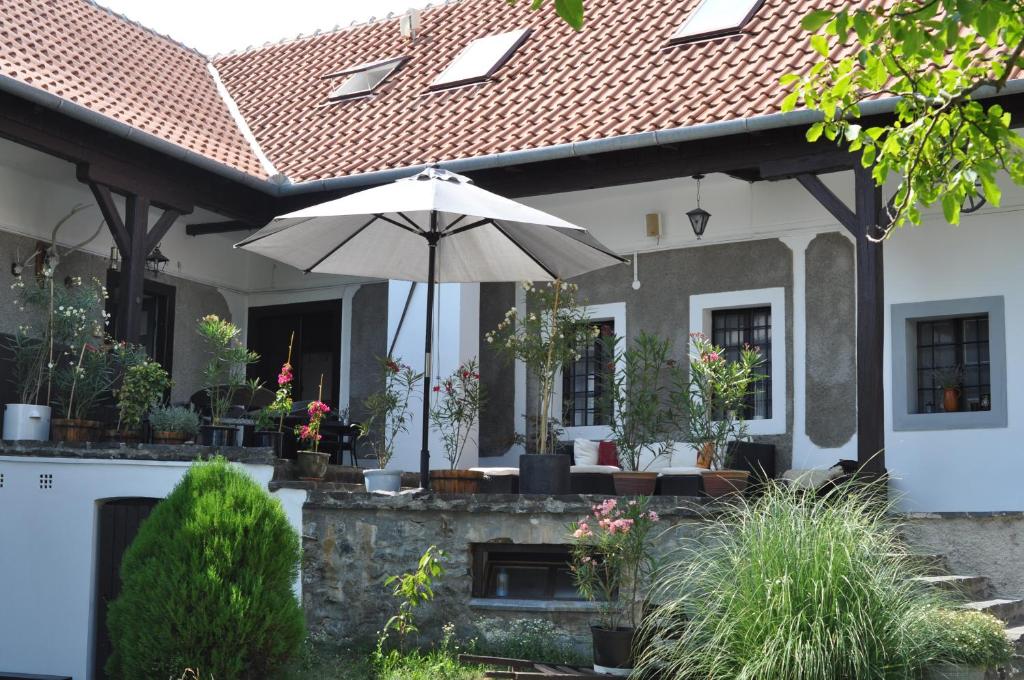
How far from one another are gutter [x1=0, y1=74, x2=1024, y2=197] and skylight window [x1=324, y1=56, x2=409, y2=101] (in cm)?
206

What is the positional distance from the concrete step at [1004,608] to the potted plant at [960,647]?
827mm

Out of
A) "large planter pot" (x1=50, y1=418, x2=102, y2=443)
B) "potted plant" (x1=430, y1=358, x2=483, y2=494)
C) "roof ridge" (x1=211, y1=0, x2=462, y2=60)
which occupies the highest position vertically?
"roof ridge" (x1=211, y1=0, x2=462, y2=60)

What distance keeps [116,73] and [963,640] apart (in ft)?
30.1

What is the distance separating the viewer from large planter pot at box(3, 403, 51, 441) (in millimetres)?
9273

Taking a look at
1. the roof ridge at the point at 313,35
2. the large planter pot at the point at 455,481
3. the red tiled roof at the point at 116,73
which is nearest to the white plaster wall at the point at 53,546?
the large planter pot at the point at 455,481

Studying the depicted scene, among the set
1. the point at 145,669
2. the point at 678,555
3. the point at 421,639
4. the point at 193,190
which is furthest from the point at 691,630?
the point at 193,190

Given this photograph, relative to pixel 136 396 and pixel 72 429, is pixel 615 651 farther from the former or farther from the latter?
pixel 72 429

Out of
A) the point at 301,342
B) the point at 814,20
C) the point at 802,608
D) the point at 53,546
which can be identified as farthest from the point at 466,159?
the point at 814,20

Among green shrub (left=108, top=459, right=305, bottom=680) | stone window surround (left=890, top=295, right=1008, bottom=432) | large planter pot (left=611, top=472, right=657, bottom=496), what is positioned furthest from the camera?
stone window surround (left=890, top=295, right=1008, bottom=432)

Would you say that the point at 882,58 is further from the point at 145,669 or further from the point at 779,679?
the point at 145,669

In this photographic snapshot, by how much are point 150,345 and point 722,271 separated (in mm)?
5636

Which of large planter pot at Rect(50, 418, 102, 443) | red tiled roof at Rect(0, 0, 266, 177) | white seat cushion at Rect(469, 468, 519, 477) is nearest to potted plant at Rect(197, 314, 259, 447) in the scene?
large planter pot at Rect(50, 418, 102, 443)

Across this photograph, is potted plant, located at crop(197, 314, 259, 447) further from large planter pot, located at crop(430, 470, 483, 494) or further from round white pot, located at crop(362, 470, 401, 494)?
large planter pot, located at crop(430, 470, 483, 494)

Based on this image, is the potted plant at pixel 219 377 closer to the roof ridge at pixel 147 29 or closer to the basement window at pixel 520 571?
the basement window at pixel 520 571
